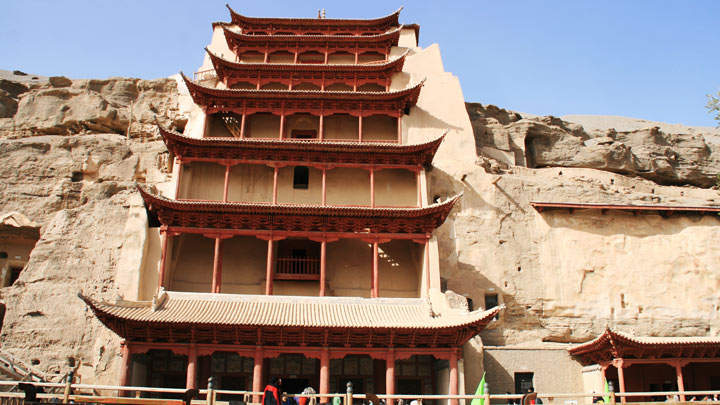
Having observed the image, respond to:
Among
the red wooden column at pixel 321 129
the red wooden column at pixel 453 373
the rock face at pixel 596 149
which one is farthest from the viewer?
the rock face at pixel 596 149

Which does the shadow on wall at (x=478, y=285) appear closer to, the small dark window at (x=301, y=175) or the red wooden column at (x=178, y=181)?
the small dark window at (x=301, y=175)

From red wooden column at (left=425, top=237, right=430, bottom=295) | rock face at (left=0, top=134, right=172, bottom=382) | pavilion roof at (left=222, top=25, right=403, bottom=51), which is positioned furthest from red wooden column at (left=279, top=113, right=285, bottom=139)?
red wooden column at (left=425, top=237, right=430, bottom=295)

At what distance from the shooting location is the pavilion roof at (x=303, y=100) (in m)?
25.4

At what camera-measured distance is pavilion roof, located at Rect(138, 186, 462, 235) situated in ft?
68.1

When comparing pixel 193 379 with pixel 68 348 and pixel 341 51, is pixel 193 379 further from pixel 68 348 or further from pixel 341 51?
pixel 341 51

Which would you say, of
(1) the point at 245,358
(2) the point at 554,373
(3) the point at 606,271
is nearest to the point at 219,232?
(1) the point at 245,358

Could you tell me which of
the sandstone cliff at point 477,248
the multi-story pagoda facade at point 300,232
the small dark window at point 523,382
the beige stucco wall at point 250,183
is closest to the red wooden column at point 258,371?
the multi-story pagoda facade at point 300,232

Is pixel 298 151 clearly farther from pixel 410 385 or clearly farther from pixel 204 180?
pixel 410 385

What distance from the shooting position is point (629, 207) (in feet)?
78.4

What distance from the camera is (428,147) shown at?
23125mm

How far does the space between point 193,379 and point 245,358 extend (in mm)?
2923

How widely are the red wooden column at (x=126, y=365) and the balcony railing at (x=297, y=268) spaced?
235 inches

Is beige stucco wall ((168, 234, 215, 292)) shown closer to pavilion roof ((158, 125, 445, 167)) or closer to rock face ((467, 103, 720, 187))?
pavilion roof ((158, 125, 445, 167))

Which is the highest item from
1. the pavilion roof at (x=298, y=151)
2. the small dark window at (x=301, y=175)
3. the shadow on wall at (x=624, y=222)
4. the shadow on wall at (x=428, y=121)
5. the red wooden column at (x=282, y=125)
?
the shadow on wall at (x=428, y=121)
